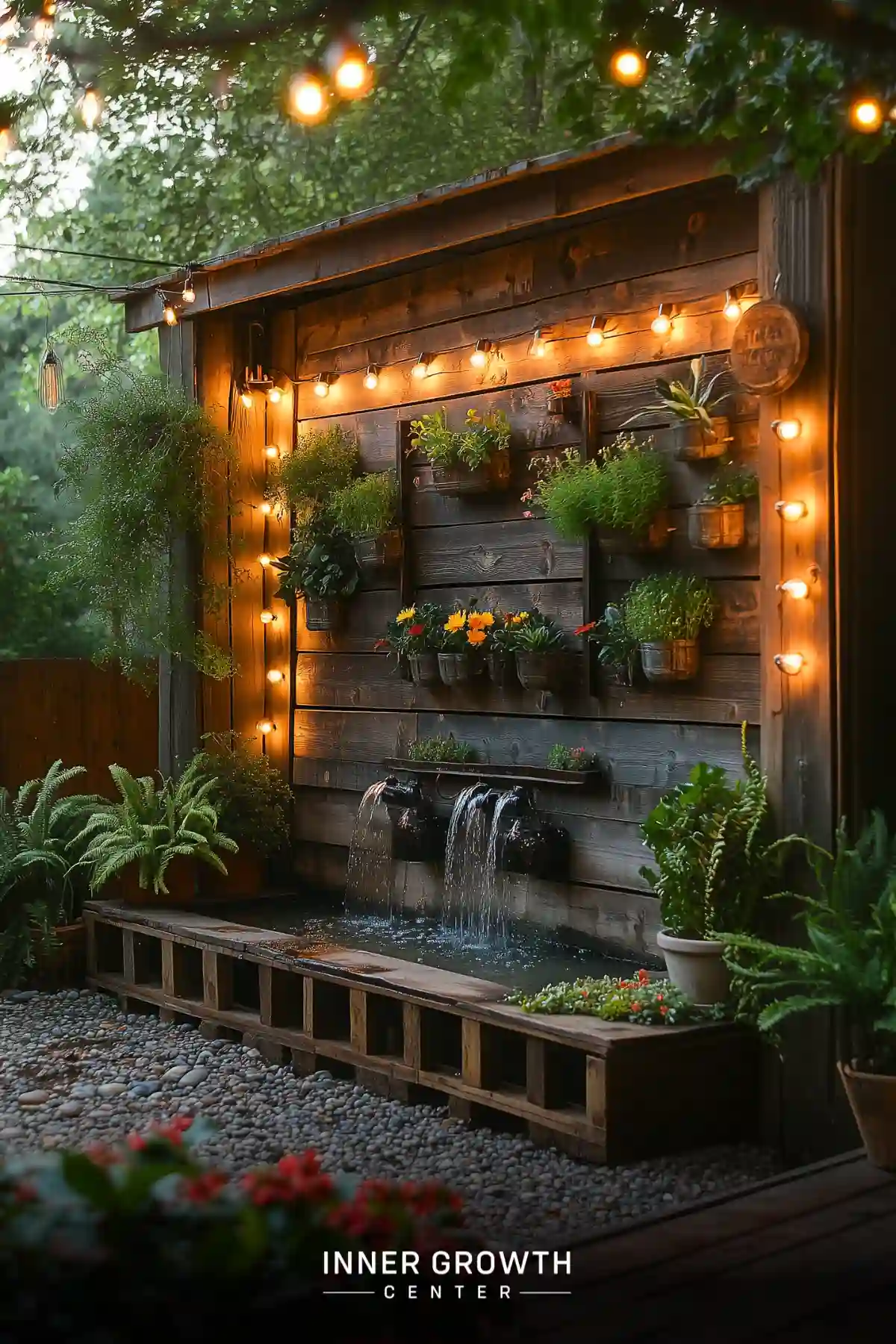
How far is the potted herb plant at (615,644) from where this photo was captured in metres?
6.14

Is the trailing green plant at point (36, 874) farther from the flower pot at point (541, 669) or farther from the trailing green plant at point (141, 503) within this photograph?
the flower pot at point (541, 669)

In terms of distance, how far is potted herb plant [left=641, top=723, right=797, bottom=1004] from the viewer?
5.28 meters

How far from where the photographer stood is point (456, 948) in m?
6.69

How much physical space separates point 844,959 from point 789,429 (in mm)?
1846

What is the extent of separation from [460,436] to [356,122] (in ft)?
23.7

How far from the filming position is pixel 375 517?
7461mm

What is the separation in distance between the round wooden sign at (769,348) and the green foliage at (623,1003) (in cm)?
215

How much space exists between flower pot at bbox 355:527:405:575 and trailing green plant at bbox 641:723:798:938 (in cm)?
250

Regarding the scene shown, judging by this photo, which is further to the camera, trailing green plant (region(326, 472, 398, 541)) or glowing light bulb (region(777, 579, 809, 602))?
trailing green plant (region(326, 472, 398, 541))

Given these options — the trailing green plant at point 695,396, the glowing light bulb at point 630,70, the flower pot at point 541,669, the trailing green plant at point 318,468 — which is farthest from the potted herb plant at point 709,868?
the trailing green plant at point 318,468

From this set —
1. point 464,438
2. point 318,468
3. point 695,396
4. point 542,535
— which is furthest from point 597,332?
point 318,468

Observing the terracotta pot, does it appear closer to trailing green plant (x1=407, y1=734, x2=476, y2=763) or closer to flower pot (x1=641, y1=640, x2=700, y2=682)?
flower pot (x1=641, y1=640, x2=700, y2=682)

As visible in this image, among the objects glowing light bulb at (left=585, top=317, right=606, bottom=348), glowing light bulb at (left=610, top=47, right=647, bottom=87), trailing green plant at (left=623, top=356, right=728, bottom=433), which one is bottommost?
trailing green plant at (left=623, top=356, right=728, bottom=433)

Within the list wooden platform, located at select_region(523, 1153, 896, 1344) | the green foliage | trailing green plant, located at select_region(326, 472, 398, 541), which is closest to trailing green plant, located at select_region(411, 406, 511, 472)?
trailing green plant, located at select_region(326, 472, 398, 541)
